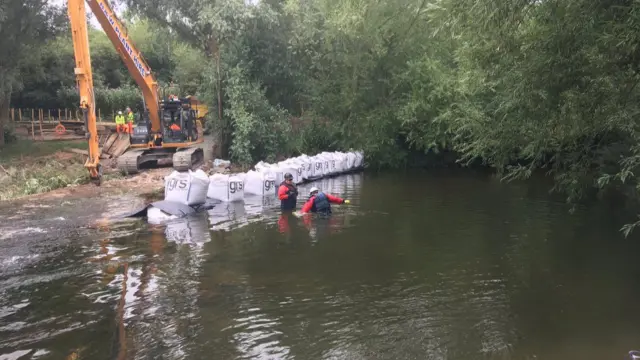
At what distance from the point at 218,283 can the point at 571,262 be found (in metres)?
5.84

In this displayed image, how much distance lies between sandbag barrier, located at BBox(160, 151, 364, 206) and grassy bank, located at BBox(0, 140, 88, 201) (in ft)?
16.5

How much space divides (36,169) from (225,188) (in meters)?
8.15

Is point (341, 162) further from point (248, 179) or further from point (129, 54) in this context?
point (129, 54)

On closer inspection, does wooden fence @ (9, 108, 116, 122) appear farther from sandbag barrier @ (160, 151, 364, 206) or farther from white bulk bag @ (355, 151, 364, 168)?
sandbag barrier @ (160, 151, 364, 206)

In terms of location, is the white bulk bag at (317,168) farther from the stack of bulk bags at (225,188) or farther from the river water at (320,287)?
the river water at (320,287)

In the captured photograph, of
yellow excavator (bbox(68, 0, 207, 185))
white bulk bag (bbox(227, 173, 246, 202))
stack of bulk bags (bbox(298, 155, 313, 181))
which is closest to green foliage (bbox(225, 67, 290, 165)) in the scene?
yellow excavator (bbox(68, 0, 207, 185))

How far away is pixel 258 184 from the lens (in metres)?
17.0

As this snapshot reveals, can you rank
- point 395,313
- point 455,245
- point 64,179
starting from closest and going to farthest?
point 395,313, point 455,245, point 64,179

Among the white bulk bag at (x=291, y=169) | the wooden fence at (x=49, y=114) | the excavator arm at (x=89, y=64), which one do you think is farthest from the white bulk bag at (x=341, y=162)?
the wooden fence at (x=49, y=114)

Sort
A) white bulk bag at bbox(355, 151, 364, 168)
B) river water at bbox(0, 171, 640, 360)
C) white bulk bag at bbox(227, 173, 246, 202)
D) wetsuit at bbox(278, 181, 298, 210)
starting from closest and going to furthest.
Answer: river water at bbox(0, 171, 640, 360)
wetsuit at bbox(278, 181, 298, 210)
white bulk bag at bbox(227, 173, 246, 202)
white bulk bag at bbox(355, 151, 364, 168)

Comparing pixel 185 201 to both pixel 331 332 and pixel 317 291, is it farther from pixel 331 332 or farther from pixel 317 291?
pixel 331 332

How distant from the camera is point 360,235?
1166 centimetres

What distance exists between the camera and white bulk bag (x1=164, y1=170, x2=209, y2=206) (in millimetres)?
14117

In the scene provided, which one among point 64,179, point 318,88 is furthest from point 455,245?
point 318,88
